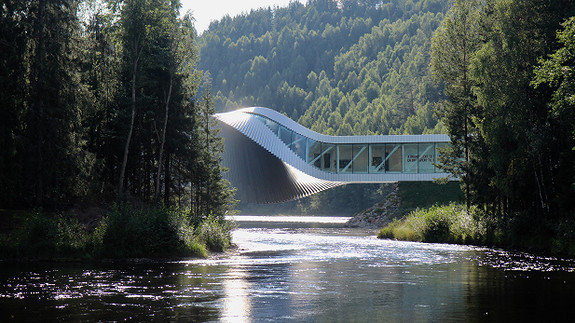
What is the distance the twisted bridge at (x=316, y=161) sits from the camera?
62312 mm

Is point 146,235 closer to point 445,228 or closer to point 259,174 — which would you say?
point 445,228

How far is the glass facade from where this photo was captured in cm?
6562

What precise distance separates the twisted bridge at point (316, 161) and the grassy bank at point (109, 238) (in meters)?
32.3

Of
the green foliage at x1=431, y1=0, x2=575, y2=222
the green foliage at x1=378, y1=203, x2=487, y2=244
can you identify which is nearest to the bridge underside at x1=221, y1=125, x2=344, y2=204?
the green foliage at x1=378, y1=203, x2=487, y2=244

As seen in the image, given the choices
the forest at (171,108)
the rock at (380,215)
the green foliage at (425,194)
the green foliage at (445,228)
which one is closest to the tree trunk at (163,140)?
the forest at (171,108)

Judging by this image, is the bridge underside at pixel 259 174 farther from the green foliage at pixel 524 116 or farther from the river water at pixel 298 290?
the river water at pixel 298 290

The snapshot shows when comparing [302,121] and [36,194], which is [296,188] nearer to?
[36,194]

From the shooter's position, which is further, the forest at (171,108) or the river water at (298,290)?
the forest at (171,108)

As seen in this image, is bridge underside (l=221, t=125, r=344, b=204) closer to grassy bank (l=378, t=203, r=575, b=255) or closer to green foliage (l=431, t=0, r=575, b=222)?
grassy bank (l=378, t=203, r=575, b=255)

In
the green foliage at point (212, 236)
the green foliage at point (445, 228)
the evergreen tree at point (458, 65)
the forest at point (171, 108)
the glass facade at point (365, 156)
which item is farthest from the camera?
the glass facade at point (365, 156)

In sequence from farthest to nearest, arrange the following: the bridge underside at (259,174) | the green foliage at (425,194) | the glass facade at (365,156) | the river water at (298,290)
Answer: the green foliage at (425,194), the glass facade at (365,156), the bridge underside at (259,174), the river water at (298,290)

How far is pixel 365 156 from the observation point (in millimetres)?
67188

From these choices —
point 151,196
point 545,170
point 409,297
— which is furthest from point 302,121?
point 409,297

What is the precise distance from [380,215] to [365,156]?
6.60 m
